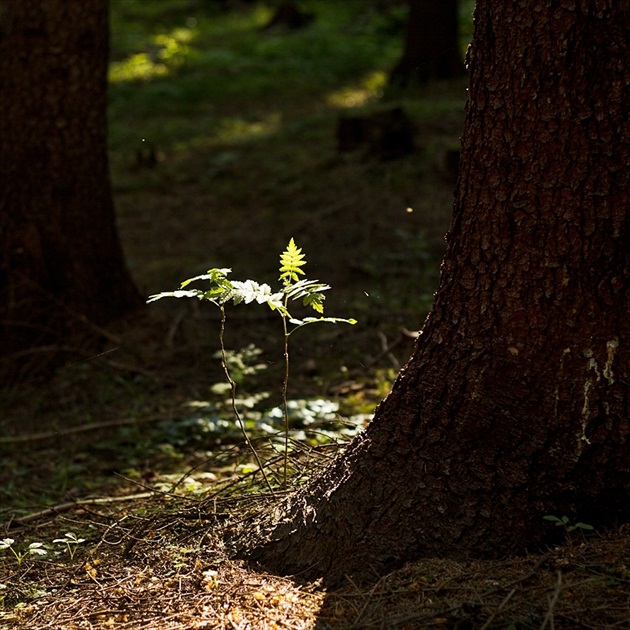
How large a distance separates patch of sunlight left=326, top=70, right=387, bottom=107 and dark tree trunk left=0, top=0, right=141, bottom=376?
7702 millimetres

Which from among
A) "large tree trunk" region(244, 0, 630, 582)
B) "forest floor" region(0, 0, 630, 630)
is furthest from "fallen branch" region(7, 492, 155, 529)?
"large tree trunk" region(244, 0, 630, 582)

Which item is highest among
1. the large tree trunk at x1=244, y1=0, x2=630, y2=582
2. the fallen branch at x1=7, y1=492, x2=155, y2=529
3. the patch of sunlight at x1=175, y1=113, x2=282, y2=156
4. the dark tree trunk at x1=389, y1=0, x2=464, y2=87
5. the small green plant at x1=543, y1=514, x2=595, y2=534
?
the dark tree trunk at x1=389, y1=0, x2=464, y2=87

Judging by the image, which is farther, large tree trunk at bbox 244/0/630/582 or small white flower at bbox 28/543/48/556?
small white flower at bbox 28/543/48/556

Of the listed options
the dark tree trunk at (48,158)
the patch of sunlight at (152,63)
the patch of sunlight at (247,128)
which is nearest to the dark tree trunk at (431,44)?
the patch of sunlight at (247,128)

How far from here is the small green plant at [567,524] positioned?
2691 mm

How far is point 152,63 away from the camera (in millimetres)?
16438

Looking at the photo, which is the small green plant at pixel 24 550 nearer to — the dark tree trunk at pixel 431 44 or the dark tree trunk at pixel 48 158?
→ the dark tree trunk at pixel 48 158

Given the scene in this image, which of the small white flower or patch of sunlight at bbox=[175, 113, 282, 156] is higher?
patch of sunlight at bbox=[175, 113, 282, 156]

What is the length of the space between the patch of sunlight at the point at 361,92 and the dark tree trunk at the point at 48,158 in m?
7.70

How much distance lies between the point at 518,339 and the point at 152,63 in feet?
49.3

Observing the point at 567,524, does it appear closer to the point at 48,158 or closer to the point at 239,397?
the point at 239,397

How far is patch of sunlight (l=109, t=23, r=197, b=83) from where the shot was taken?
1608 centimetres

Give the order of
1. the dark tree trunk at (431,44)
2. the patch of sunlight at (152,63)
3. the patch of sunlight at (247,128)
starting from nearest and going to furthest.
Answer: the patch of sunlight at (247,128) → the dark tree trunk at (431,44) → the patch of sunlight at (152,63)

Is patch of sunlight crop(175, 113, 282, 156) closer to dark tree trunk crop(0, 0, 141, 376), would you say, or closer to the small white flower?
dark tree trunk crop(0, 0, 141, 376)
